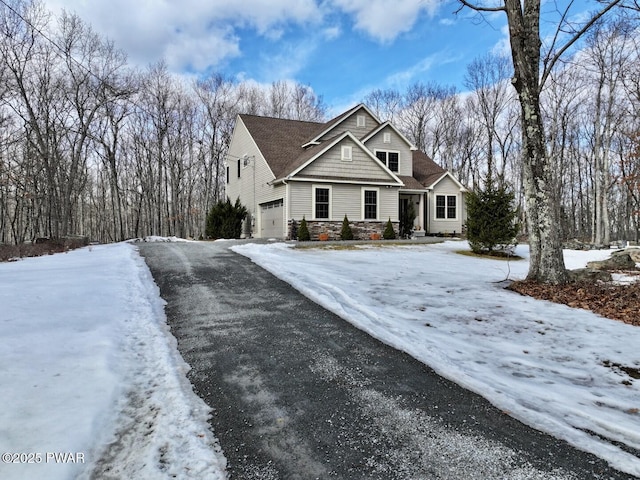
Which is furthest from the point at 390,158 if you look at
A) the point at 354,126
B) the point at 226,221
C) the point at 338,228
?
the point at 226,221

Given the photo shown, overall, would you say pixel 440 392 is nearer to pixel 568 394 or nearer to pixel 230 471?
pixel 568 394

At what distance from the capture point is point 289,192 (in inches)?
655

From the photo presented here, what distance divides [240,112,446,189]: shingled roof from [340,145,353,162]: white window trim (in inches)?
50.2

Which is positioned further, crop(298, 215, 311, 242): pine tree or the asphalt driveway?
crop(298, 215, 311, 242): pine tree

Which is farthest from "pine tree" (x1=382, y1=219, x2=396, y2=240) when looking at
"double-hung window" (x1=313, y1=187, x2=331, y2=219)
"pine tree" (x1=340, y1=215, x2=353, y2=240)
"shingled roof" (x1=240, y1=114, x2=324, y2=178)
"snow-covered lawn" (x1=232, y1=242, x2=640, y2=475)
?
"snow-covered lawn" (x1=232, y1=242, x2=640, y2=475)

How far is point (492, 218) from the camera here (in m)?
13.3

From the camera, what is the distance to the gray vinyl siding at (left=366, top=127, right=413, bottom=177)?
2088 cm

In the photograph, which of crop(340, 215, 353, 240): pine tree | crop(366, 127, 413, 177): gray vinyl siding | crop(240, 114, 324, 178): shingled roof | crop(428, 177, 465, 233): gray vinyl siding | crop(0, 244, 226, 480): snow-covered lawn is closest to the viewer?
crop(0, 244, 226, 480): snow-covered lawn

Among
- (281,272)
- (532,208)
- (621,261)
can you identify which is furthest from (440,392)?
(621,261)

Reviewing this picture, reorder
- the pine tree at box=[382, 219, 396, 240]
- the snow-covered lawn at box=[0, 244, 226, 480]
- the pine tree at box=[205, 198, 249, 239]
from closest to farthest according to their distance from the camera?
the snow-covered lawn at box=[0, 244, 226, 480]
the pine tree at box=[382, 219, 396, 240]
the pine tree at box=[205, 198, 249, 239]

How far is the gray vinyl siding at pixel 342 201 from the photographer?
16.8 metres

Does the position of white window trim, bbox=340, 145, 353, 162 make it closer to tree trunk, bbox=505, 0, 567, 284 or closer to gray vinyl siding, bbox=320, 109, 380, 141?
gray vinyl siding, bbox=320, 109, 380, 141

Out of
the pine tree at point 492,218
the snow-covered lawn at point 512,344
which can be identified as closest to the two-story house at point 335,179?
the pine tree at point 492,218

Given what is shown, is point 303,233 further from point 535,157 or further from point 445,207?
point 445,207
